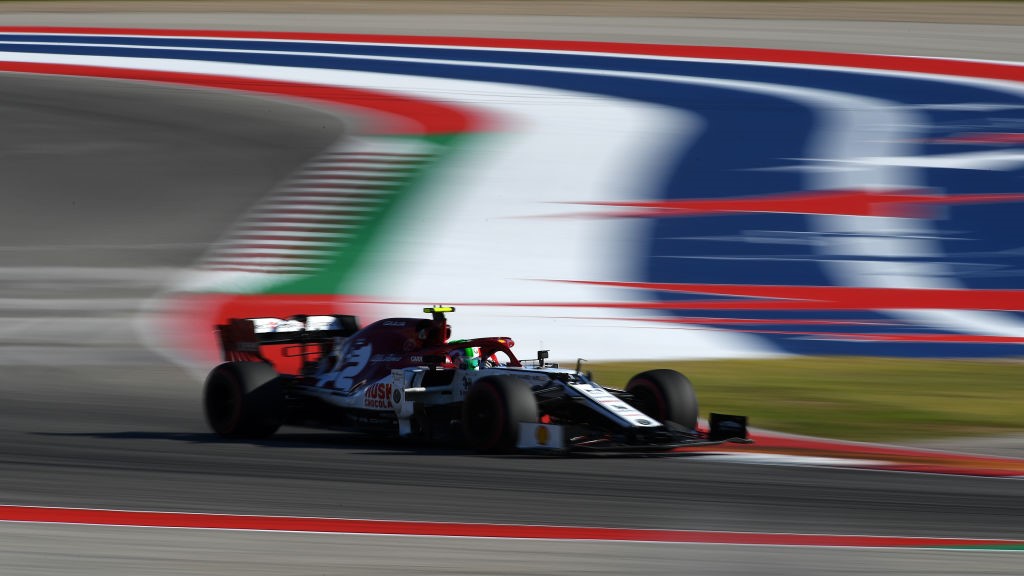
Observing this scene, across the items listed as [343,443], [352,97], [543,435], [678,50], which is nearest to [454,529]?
[543,435]

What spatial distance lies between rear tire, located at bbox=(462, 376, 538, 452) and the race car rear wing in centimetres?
240

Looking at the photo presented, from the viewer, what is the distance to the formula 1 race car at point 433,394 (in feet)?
29.5

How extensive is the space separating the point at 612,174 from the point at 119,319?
7.17 metres

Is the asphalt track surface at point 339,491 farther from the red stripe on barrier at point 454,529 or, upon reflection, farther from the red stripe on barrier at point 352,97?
the red stripe on barrier at point 352,97

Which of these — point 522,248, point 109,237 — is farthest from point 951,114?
point 109,237

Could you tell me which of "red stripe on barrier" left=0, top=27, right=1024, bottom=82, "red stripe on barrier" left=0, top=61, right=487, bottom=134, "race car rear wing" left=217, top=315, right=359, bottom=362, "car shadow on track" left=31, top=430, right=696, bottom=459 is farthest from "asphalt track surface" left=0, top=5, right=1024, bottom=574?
"red stripe on barrier" left=0, top=27, right=1024, bottom=82

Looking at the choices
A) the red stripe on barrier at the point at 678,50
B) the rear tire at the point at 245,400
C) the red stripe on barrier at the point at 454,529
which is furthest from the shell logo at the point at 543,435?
the red stripe on barrier at the point at 678,50

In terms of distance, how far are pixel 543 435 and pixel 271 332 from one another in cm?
305

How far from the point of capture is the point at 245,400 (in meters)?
10.1

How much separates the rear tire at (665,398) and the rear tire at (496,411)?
0.82 m

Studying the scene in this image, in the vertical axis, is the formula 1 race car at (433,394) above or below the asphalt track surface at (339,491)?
above

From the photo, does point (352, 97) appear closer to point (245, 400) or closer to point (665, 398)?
point (245, 400)

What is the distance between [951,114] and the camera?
22.0 meters

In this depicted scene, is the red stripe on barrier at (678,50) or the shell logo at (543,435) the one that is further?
the red stripe on barrier at (678,50)
